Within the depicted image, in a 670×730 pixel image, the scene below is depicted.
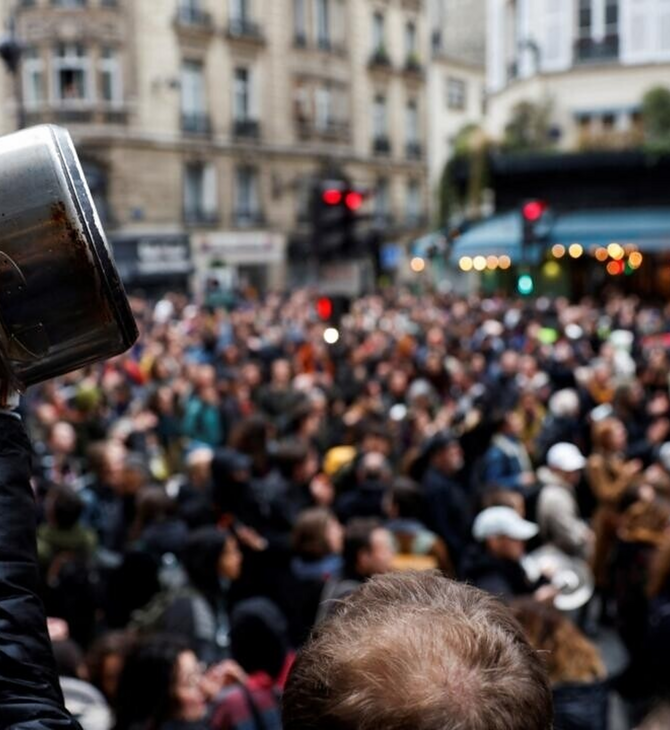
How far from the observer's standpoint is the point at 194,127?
34938 mm

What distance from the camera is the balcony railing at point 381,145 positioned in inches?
1668

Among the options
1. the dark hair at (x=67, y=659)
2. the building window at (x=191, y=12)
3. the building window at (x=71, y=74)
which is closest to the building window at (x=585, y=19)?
the building window at (x=191, y=12)

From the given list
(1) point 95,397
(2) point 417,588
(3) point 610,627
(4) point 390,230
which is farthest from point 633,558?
(4) point 390,230

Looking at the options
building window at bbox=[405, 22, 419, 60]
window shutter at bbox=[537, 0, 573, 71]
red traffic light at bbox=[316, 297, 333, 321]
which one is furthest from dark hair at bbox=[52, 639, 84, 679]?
building window at bbox=[405, 22, 419, 60]

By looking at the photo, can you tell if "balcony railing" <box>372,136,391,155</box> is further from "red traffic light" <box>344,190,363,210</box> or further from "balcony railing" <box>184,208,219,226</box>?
"red traffic light" <box>344,190,363,210</box>

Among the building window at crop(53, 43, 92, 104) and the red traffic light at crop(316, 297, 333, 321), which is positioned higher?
the building window at crop(53, 43, 92, 104)

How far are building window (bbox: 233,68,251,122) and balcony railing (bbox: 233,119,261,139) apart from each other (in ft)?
0.44

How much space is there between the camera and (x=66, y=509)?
5.21m

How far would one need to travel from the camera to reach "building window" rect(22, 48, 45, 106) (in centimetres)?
3164

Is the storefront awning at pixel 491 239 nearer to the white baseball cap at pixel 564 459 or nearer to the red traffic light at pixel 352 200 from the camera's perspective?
the red traffic light at pixel 352 200

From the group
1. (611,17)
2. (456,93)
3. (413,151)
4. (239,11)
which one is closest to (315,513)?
(611,17)

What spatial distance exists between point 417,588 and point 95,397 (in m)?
8.75

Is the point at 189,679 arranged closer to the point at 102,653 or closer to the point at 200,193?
the point at 102,653

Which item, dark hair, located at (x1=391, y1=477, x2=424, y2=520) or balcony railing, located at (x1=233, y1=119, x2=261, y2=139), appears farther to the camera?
balcony railing, located at (x1=233, y1=119, x2=261, y2=139)
